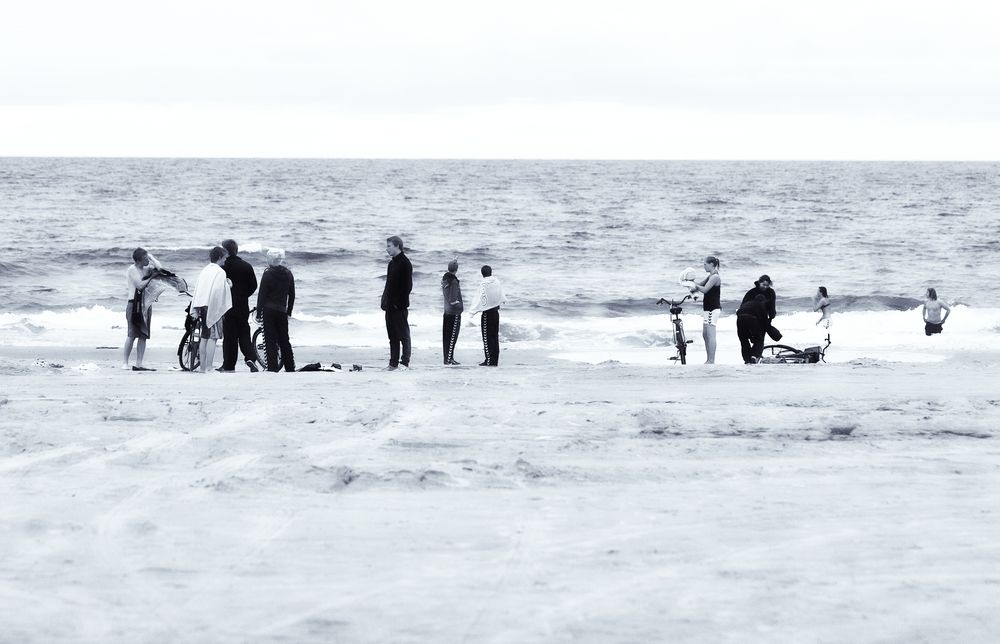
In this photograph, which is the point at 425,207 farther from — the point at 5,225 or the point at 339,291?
the point at 339,291

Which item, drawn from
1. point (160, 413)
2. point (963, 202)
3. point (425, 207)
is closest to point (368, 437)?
point (160, 413)

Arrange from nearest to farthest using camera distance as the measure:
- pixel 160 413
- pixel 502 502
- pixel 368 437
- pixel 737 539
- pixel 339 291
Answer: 1. pixel 737 539
2. pixel 502 502
3. pixel 368 437
4. pixel 160 413
5. pixel 339 291

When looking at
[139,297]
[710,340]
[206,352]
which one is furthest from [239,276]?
[710,340]

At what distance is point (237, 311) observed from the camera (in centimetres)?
1201

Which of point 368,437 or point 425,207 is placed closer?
point 368,437

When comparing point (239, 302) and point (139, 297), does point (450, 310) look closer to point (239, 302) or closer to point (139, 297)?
point (239, 302)

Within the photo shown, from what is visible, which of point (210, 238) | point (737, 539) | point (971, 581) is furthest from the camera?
point (210, 238)

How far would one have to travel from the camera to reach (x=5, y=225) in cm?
4306

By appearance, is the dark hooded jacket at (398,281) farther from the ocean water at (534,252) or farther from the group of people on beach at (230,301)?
the ocean water at (534,252)

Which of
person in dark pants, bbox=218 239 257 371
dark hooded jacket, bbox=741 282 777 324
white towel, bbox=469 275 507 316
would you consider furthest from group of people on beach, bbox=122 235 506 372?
dark hooded jacket, bbox=741 282 777 324

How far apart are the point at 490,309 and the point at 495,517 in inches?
315

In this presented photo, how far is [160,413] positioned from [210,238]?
33.9 metres

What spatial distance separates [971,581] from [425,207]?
56.0 metres

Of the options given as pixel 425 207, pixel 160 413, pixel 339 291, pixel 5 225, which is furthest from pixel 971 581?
pixel 425 207
